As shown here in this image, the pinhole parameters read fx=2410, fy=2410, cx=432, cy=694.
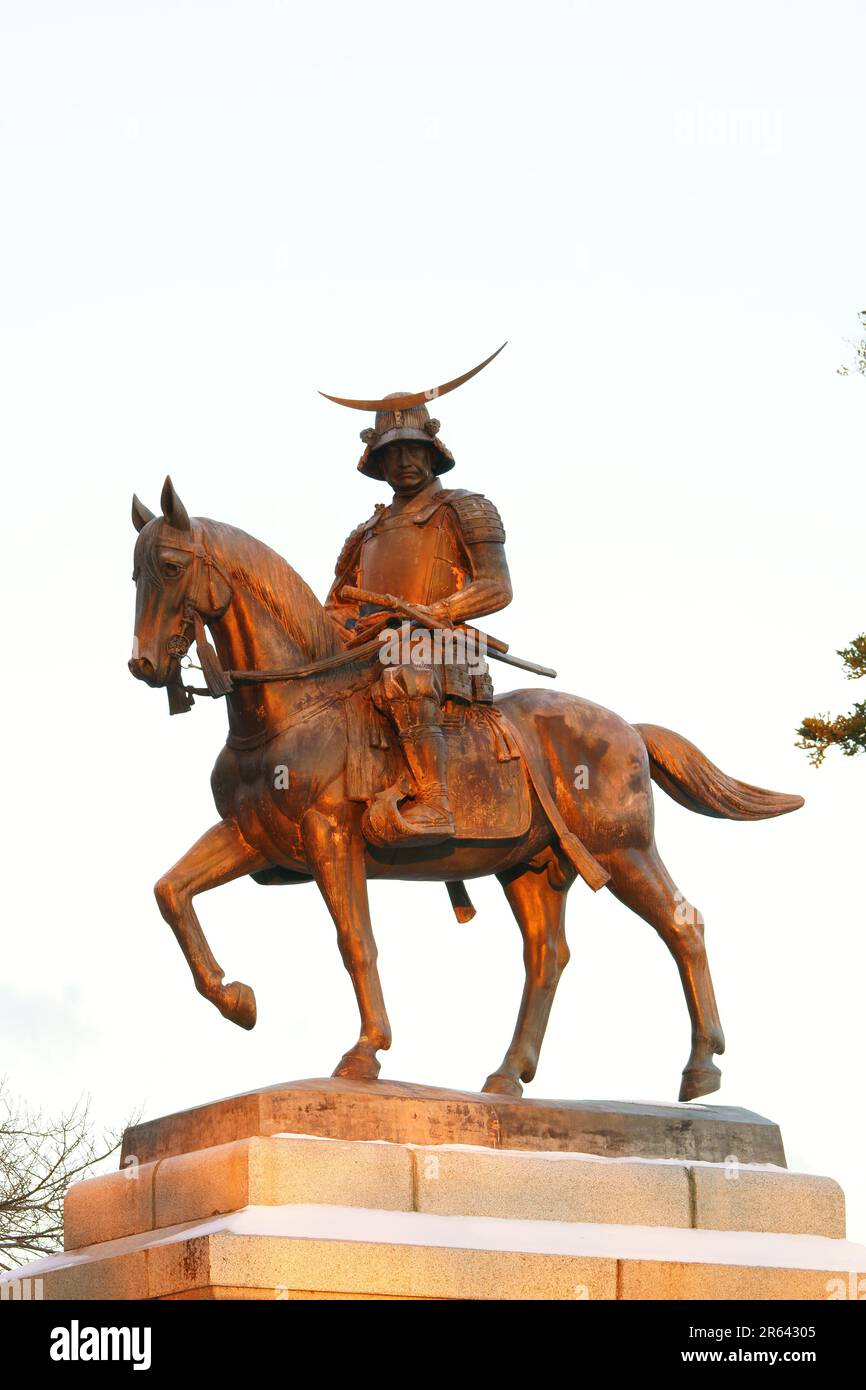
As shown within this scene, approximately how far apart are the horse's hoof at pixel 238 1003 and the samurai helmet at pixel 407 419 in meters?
3.15

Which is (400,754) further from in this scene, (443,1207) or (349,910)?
(443,1207)

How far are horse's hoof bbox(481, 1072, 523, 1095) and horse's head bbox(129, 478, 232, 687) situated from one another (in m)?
2.70

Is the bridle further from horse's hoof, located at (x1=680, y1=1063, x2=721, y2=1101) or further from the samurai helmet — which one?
horse's hoof, located at (x1=680, y1=1063, x2=721, y2=1101)

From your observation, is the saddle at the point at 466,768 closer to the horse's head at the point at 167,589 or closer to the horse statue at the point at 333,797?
the horse statue at the point at 333,797

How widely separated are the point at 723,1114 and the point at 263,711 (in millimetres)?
3242

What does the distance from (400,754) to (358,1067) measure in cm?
163

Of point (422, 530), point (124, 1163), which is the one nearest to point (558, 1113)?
point (124, 1163)

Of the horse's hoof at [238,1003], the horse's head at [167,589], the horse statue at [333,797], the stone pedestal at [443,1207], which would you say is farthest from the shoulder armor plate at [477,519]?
the stone pedestal at [443,1207]

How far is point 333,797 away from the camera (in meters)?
12.1

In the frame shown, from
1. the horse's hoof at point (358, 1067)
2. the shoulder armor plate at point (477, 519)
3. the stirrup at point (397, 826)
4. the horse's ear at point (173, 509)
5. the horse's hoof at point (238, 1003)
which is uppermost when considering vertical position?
the shoulder armor plate at point (477, 519)

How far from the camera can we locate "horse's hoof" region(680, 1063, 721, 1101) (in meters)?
12.9

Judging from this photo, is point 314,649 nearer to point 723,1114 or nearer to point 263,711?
point 263,711

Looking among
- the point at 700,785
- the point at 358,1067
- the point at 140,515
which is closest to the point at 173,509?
the point at 140,515

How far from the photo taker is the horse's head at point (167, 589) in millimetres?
11953
